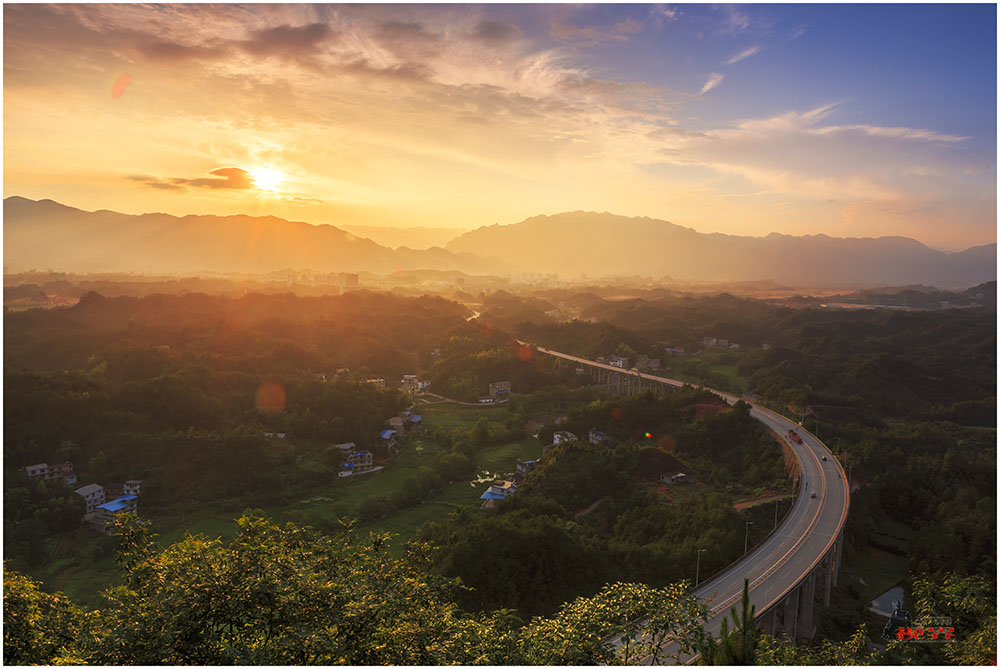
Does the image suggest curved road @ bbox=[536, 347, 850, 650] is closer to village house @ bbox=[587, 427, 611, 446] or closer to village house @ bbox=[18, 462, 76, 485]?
village house @ bbox=[587, 427, 611, 446]

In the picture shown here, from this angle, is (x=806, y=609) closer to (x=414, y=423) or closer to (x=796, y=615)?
(x=796, y=615)

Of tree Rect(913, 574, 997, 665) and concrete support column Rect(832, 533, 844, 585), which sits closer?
tree Rect(913, 574, 997, 665)

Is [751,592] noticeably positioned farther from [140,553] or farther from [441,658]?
[140,553]

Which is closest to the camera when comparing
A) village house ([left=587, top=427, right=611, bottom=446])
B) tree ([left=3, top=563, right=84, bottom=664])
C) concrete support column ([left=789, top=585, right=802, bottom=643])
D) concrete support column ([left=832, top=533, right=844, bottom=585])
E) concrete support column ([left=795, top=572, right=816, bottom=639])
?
tree ([left=3, top=563, right=84, bottom=664])

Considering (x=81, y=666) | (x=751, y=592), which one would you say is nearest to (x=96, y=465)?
(x=81, y=666)

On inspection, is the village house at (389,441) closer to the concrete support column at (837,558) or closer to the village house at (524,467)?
A: the village house at (524,467)

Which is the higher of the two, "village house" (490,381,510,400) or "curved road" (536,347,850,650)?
"curved road" (536,347,850,650)

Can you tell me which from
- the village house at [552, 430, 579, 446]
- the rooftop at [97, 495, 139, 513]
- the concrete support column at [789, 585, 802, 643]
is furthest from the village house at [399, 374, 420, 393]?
the concrete support column at [789, 585, 802, 643]
